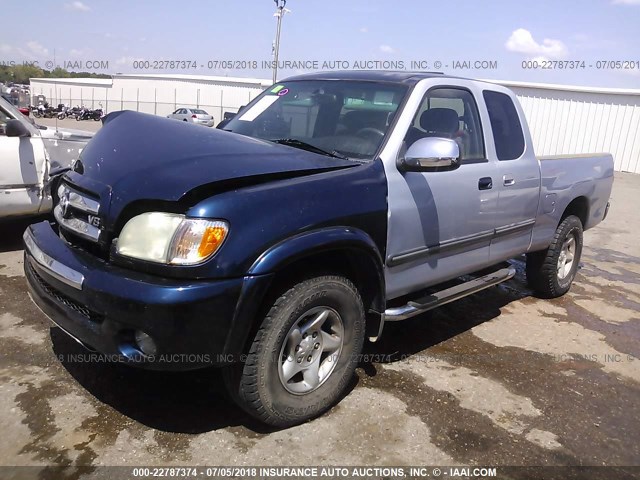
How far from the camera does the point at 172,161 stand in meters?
2.78

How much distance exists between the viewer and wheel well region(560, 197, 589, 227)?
219 inches

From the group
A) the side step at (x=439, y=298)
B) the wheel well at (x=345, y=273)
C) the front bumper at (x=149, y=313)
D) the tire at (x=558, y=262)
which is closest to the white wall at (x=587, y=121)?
the tire at (x=558, y=262)

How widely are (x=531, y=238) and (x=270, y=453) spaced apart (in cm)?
320

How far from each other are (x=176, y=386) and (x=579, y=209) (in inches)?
174

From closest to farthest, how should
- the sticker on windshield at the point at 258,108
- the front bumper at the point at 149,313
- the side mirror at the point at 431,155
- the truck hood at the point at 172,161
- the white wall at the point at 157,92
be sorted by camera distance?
1. the front bumper at the point at 149,313
2. the truck hood at the point at 172,161
3. the side mirror at the point at 431,155
4. the sticker on windshield at the point at 258,108
5. the white wall at the point at 157,92

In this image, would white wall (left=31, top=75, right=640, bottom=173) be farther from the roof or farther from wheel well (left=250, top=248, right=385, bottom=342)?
wheel well (left=250, top=248, right=385, bottom=342)

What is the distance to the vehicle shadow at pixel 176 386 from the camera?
3002mm

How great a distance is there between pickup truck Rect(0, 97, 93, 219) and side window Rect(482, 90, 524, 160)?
410 cm

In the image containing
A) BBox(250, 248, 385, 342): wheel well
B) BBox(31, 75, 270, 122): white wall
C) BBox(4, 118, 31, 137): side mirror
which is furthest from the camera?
BBox(31, 75, 270, 122): white wall

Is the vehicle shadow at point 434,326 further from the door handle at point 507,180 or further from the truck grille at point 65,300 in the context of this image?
the truck grille at point 65,300

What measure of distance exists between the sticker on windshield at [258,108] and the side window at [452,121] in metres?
1.17

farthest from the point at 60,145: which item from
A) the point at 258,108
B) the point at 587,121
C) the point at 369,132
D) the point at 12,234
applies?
the point at 587,121

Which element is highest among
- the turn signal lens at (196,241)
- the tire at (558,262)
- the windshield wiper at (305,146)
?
the windshield wiper at (305,146)

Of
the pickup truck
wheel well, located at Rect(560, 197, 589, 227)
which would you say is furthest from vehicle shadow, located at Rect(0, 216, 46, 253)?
wheel well, located at Rect(560, 197, 589, 227)
